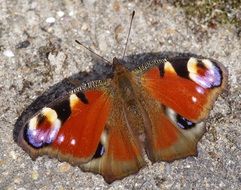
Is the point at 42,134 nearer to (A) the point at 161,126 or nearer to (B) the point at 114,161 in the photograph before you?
(B) the point at 114,161

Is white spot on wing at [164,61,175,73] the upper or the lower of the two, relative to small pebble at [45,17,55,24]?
lower

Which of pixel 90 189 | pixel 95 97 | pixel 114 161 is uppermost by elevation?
pixel 95 97

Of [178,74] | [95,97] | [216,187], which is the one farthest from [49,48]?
[216,187]

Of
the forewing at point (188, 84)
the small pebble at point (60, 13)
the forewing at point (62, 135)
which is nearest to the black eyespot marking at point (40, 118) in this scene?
the forewing at point (62, 135)

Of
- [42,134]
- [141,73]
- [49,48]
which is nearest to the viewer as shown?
[42,134]

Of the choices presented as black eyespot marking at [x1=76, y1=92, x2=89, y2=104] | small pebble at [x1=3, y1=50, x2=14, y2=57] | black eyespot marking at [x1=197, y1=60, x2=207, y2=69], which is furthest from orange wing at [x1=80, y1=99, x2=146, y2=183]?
small pebble at [x1=3, y1=50, x2=14, y2=57]

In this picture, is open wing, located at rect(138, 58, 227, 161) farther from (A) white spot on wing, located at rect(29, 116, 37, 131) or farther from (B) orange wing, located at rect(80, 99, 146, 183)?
(A) white spot on wing, located at rect(29, 116, 37, 131)

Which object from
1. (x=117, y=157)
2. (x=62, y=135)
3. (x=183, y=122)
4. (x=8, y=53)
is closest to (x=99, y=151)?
(x=117, y=157)
